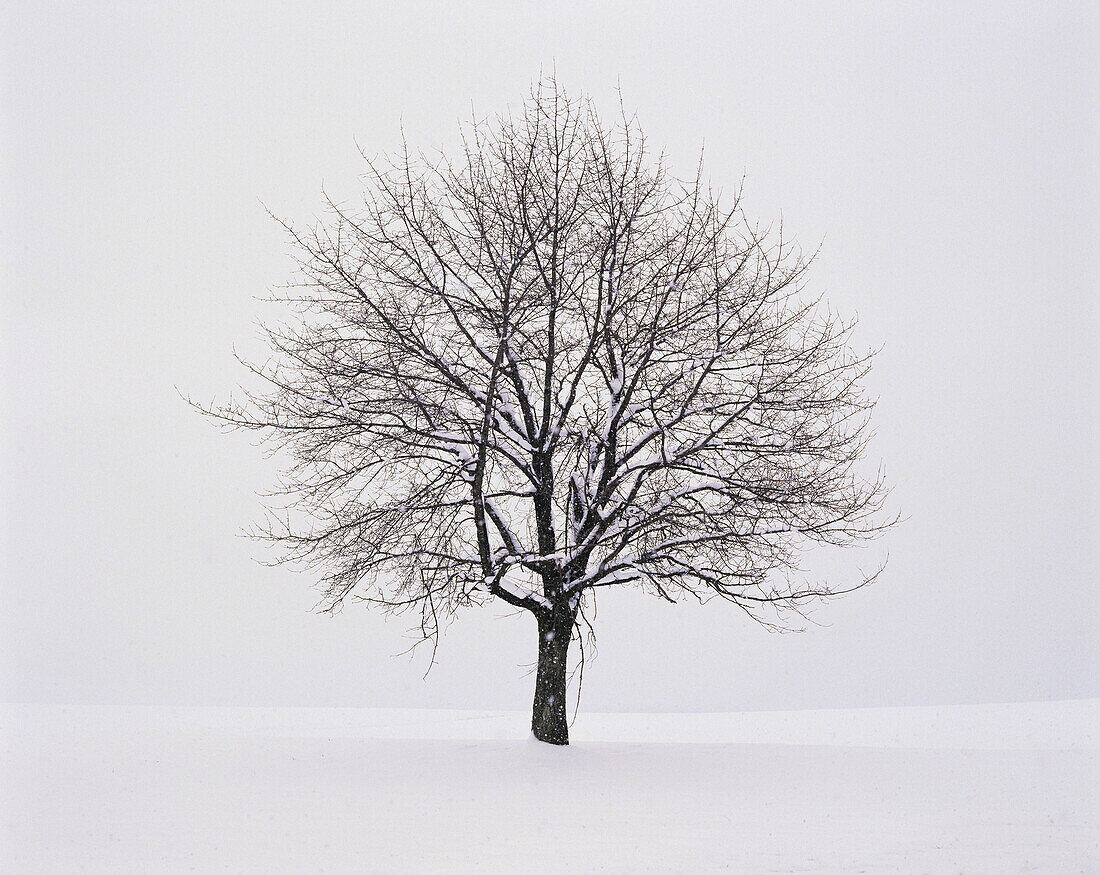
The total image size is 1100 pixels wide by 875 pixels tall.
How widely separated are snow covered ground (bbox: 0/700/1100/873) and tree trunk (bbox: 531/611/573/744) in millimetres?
344

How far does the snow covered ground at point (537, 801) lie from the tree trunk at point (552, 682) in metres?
0.34

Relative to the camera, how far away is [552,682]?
15328 millimetres

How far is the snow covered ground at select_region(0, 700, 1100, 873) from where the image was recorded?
9758mm

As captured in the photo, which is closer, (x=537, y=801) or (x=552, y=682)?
(x=537, y=801)

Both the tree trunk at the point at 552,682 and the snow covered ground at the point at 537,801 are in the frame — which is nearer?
the snow covered ground at the point at 537,801

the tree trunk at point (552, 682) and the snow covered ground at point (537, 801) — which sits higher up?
the tree trunk at point (552, 682)

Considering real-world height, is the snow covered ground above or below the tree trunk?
below

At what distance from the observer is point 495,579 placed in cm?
1440

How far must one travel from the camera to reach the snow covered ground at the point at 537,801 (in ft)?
32.0

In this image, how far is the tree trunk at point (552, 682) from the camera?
1522 cm

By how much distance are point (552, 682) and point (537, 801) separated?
334cm

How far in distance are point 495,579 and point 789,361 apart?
5.67 meters

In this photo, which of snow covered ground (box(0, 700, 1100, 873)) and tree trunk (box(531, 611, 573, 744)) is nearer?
snow covered ground (box(0, 700, 1100, 873))

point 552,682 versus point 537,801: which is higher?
point 552,682
